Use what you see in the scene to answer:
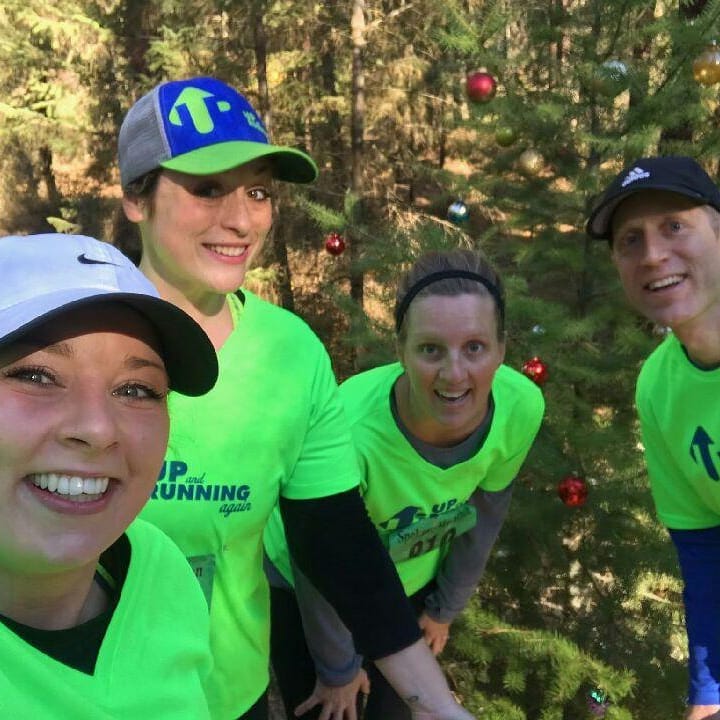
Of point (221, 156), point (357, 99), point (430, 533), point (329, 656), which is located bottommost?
point (329, 656)

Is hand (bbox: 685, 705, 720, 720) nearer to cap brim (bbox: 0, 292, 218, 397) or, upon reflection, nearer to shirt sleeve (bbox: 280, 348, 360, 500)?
shirt sleeve (bbox: 280, 348, 360, 500)

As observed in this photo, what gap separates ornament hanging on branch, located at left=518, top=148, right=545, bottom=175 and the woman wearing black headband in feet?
4.56

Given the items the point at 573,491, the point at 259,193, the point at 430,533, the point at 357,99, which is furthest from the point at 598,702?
the point at 357,99

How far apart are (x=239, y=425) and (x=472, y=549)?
52.4 inches

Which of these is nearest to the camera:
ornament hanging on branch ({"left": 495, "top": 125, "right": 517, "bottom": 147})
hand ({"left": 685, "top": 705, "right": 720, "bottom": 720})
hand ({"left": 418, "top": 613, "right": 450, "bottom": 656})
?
hand ({"left": 685, "top": 705, "right": 720, "bottom": 720})

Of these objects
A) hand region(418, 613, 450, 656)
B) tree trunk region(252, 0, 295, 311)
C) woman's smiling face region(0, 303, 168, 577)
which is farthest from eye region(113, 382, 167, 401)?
tree trunk region(252, 0, 295, 311)

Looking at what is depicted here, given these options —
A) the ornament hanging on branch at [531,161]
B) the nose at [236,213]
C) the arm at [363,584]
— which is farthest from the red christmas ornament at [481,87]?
the arm at [363,584]

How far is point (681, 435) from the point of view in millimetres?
2291

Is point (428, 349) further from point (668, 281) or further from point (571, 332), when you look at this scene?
point (571, 332)

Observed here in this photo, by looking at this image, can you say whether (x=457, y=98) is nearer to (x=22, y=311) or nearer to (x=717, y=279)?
(x=717, y=279)

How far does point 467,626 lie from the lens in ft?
10.5

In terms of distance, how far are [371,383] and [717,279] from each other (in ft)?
3.97

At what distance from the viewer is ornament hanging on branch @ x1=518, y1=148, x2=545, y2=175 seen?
138 inches

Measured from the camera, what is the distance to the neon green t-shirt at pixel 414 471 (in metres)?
2.28
